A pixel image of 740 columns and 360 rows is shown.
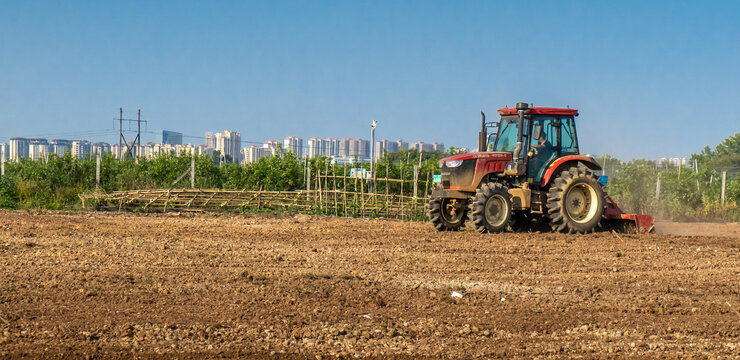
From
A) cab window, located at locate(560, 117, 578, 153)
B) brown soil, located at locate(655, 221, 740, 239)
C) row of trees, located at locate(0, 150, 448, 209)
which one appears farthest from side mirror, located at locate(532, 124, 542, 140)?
row of trees, located at locate(0, 150, 448, 209)

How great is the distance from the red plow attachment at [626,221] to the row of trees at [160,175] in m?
9.07

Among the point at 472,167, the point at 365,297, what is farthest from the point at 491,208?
the point at 365,297

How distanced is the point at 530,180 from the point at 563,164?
76 centimetres

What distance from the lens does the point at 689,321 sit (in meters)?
6.81

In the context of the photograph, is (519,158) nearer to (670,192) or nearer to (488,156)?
(488,156)

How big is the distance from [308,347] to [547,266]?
538 cm

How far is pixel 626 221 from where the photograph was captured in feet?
48.4

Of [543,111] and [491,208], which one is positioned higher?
[543,111]

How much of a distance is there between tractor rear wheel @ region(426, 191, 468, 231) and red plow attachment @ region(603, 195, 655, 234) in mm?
2810

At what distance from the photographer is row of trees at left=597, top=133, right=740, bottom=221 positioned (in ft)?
77.6

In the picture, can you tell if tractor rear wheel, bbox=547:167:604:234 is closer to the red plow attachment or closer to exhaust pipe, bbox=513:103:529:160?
the red plow attachment

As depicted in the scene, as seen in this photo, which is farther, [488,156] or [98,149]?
[98,149]

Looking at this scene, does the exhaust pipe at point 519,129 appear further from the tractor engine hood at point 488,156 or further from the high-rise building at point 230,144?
the high-rise building at point 230,144

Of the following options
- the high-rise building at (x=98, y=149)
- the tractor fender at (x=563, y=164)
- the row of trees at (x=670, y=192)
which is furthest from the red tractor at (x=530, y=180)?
the high-rise building at (x=98, y=149)
